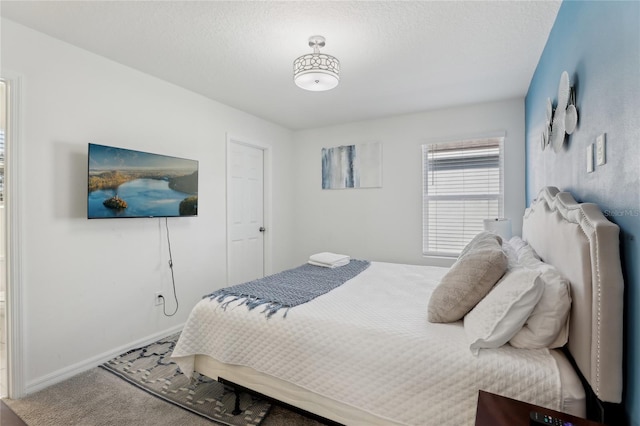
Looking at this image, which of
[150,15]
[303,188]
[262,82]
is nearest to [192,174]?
[262,82]

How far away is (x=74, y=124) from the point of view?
2.37 m

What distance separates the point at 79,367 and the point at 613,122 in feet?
11.4

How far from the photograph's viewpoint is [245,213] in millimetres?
4109

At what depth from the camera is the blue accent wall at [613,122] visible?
38.9 inches

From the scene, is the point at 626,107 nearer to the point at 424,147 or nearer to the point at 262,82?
the point at 262,82

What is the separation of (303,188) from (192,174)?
2.01 meters

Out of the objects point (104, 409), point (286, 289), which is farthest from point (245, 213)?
point (104, 409)

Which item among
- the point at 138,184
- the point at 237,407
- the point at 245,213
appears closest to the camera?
the point at 237,407

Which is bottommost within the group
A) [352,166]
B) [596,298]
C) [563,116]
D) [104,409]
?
[104,409]

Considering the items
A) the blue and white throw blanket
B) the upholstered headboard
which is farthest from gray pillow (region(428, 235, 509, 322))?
the blue and white throw blanket

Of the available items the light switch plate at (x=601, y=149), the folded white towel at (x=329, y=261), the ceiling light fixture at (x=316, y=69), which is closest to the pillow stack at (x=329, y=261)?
the folded white towel at (x=329, y=261)

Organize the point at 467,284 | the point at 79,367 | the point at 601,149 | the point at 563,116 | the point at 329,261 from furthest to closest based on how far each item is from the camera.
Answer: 1. the point at 329,261
2. the point at 79,367
3. the point at 563,116
4. the point at 467,284
5. the point at 601,149

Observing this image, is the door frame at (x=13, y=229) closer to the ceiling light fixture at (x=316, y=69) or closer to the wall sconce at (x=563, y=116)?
the ceiling light fixture at (x=316, y=69)

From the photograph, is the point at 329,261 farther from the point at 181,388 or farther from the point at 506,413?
the point at 506,413
